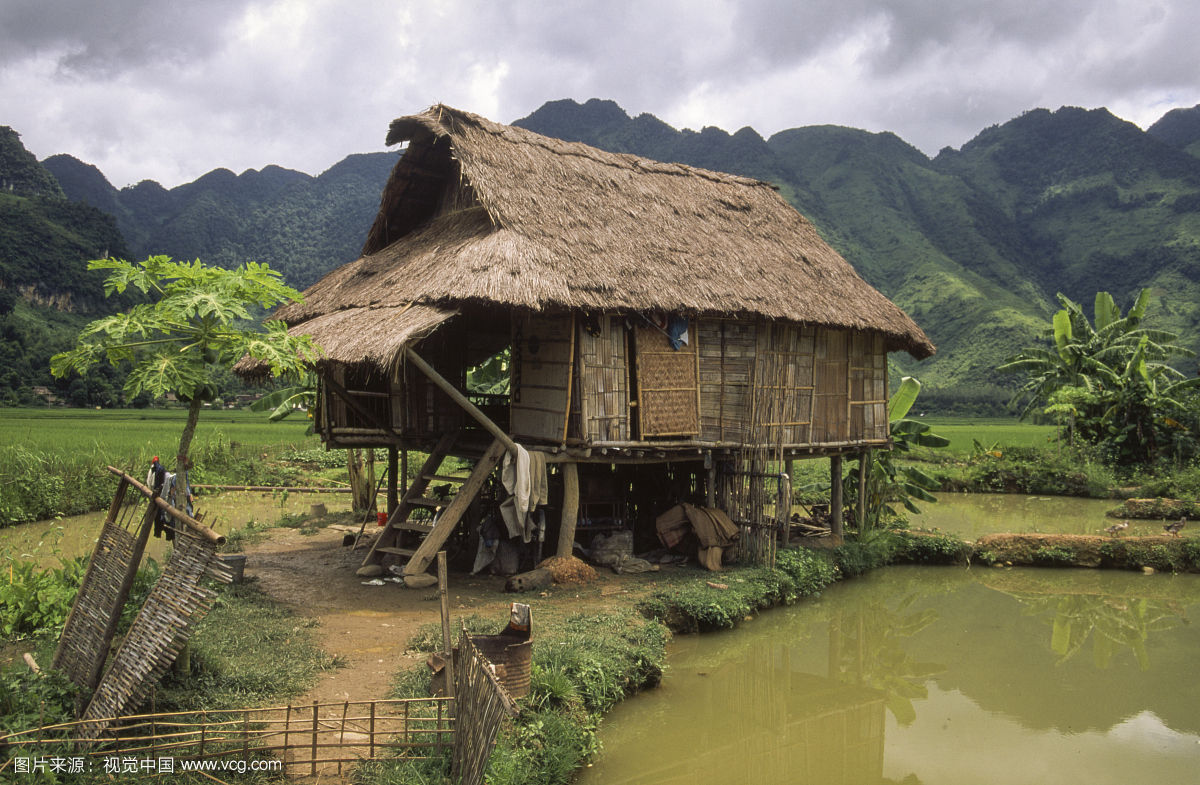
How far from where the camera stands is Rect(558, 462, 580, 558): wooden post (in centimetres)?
965

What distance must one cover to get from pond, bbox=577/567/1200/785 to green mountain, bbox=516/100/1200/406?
27973 mm

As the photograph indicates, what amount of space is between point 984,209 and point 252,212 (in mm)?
53360

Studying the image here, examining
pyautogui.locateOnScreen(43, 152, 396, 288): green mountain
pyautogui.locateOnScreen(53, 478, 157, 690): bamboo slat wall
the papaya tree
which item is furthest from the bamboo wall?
pyautogui.locateOnScreen(43, 152, 396, 288): green mountain

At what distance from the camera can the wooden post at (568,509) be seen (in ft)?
31.7

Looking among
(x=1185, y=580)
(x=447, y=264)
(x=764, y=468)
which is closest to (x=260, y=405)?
(x=447, y=264)

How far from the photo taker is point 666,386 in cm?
1016

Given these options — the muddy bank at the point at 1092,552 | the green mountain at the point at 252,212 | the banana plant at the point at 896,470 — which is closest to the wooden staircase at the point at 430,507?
the banana plant at the point at 896,470

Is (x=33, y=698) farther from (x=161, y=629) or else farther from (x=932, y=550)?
(x=932, y=550)

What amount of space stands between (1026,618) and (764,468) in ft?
12.0

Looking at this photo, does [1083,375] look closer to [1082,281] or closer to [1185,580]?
[1185,580]

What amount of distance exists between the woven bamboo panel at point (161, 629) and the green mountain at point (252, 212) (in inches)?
1929

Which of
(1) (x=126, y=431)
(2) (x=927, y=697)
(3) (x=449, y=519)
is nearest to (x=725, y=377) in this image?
(3) (x=449, y=519)

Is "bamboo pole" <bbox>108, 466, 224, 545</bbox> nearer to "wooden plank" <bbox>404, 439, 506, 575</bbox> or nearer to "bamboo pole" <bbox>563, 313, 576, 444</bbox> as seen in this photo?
"wooden plank" <bbox>404, 439, 506, 575</bbox>

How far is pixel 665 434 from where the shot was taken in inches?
398
